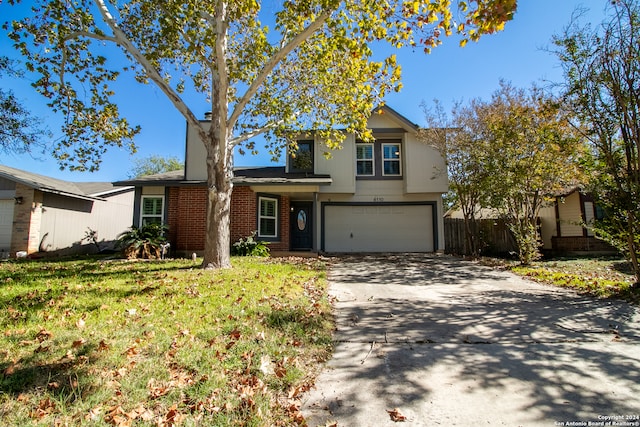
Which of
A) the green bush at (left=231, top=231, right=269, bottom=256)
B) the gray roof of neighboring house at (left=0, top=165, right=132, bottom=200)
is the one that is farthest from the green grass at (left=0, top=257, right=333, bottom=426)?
the gray roof of neighboring house at (left=0, top=165, right=132, bottom=200)

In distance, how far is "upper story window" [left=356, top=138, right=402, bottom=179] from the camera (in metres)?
16.5

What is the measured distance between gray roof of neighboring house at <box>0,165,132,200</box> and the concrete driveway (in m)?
15.1

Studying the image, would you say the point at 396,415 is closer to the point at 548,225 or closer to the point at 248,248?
the point at 248,248

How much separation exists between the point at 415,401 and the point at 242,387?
1.49 meters

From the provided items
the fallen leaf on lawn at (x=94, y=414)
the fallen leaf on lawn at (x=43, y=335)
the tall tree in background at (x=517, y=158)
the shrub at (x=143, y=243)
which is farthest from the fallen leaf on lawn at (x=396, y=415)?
the shrub at (x=143, y=243)

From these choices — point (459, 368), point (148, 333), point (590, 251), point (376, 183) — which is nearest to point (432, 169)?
point (376, 183)

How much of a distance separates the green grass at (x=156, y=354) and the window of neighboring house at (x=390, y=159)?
1164cm

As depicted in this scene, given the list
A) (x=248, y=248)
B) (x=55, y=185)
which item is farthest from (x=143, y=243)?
(x=55, y=185)

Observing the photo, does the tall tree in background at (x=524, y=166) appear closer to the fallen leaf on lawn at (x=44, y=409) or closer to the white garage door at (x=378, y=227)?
the white garage door at (x=378, y=227)

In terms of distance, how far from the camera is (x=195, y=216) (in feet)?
45.8

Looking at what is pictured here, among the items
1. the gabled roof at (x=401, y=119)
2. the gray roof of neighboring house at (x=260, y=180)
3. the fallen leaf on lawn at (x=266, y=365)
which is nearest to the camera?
the fallen leaf on lawn at (x=266, y=365)

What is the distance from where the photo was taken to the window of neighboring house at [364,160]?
16531 millimetres

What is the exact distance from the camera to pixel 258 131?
1005 centimetres

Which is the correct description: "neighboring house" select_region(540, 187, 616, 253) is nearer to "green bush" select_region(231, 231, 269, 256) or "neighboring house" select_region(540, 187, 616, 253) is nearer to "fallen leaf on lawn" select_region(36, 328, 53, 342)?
"green bush" select_region(231, 231, 269, 256)
